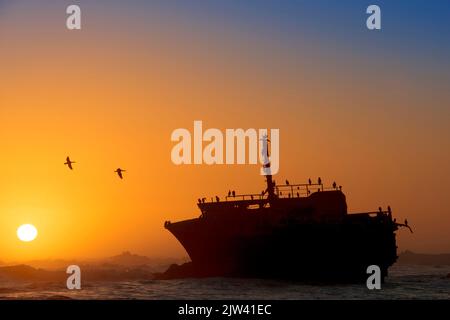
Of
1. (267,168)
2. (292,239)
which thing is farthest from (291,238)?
(267,168)

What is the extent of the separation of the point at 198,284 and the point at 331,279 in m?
12.9

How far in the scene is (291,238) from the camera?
52.6m

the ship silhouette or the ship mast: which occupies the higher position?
the ship mast

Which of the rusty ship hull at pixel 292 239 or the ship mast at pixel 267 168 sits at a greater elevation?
the ship mast at pixel 267 168

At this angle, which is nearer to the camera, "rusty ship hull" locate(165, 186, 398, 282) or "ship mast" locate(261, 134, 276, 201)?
"rusty ship hull" locate(165, 186, 398, 282)

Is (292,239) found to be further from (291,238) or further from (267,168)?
(267,168)

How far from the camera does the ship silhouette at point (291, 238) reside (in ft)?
171

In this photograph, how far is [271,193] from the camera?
59812mm

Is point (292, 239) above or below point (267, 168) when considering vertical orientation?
below

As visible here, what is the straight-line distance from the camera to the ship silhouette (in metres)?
52.1

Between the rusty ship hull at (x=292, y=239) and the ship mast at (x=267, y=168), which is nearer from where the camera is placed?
the rusty ship hull at (x=292, y=239)

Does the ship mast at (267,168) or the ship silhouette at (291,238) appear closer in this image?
the ship silhouette at (291,238)
